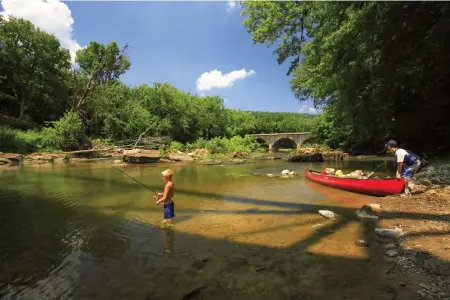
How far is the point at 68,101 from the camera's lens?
1823 inches

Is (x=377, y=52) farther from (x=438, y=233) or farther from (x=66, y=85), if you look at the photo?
(x=66, y=85)

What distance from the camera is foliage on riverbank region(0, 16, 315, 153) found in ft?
111

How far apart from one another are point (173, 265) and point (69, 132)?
31204 mm

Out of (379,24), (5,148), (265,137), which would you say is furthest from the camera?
(265,137)

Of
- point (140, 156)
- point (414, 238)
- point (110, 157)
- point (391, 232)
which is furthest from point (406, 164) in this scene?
point (110, 157)

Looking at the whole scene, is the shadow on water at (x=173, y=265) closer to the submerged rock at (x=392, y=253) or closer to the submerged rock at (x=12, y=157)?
the submerged rock at (x=392, y=253)

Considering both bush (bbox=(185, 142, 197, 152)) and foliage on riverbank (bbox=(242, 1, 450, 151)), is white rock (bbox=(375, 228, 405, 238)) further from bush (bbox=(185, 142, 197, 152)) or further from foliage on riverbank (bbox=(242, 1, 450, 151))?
bush (bbox=(185, 142, 197, 152))

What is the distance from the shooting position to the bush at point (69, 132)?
32.2 m

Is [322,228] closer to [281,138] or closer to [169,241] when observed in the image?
[169,241]

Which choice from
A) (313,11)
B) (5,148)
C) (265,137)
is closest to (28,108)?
(5,148)

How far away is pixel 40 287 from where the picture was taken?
470 cm

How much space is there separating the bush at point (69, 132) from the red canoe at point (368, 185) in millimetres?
27125

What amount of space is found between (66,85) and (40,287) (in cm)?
4829

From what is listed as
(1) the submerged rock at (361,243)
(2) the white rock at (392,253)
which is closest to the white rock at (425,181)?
(1) the submerged rock at (361,243)
